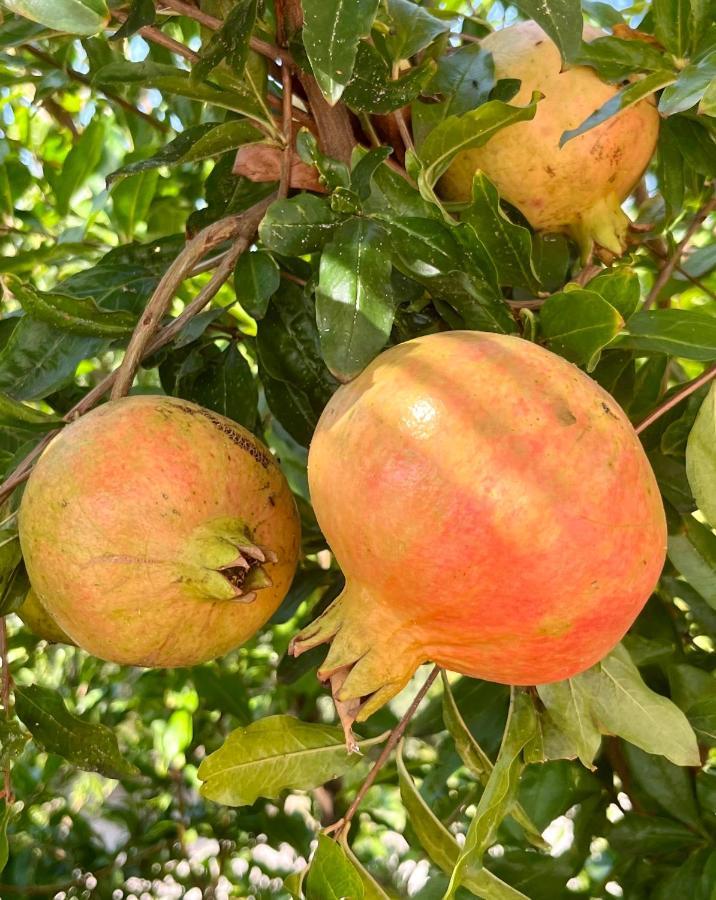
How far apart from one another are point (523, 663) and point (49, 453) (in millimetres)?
474

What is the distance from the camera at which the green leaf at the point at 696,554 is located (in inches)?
46.1

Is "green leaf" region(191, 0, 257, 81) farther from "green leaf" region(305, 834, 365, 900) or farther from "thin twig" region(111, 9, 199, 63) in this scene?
"green leaf" region(305, 834, 365, 900)

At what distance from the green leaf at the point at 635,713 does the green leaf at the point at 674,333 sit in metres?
0.34

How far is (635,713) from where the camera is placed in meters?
0.99

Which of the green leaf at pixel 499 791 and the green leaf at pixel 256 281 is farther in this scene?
the green leaf at pixel 256 281

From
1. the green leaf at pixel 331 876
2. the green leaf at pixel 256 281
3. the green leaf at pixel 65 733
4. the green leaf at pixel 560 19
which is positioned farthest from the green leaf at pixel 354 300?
the green leaf at pixel 65 733

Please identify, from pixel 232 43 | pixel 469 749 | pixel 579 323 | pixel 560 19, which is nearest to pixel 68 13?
pixel 232 43

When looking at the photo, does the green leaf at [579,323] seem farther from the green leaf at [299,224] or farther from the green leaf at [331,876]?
the green leaf at [331,876]

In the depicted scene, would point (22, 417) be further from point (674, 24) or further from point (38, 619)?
point (674, 24)

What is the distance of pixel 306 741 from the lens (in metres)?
1.08

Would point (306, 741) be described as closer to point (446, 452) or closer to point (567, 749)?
point (567, 749)

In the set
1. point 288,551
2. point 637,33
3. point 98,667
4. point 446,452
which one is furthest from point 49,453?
point 98,667

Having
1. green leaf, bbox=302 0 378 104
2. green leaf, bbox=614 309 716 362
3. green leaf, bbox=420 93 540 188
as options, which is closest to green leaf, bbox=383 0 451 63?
green leaf, bbox=420 93 540 188

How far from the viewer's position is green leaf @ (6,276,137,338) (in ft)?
3.41
